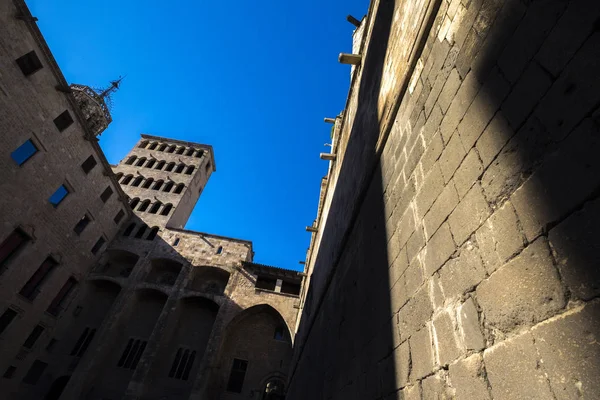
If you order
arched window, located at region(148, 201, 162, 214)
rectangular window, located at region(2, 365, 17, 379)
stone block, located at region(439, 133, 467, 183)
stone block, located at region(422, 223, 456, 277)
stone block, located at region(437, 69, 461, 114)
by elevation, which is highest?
arched window, located at region(148, 201, 162, 214)

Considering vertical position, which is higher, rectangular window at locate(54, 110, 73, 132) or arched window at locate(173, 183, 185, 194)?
arched window at locate(173, 183, 185, 194)

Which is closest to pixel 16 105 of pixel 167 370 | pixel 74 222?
pixel 74 222

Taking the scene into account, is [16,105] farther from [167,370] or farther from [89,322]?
[167,370]

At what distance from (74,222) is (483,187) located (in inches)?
832

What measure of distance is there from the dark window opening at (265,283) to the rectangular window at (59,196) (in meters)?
12.7

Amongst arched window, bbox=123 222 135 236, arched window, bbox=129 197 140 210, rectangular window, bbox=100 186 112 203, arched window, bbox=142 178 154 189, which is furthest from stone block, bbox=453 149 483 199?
arched window, bbox=142 178 154 189

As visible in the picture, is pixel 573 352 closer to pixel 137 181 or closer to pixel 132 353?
pixel 132 353

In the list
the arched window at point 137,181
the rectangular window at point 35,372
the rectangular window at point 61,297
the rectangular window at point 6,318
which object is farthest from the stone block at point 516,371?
the arched window at point 137,181

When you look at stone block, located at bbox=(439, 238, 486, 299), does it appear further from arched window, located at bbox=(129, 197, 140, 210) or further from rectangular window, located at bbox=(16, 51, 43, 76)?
arched window, located at bbox=(129, 197, 140, 210)

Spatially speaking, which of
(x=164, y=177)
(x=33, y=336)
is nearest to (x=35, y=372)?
(x=33, y=336)

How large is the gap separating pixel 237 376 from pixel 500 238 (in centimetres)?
2003

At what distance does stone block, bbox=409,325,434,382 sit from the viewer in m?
1.70

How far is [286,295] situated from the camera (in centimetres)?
2017

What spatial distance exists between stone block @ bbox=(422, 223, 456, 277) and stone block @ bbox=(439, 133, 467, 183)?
33 cm
